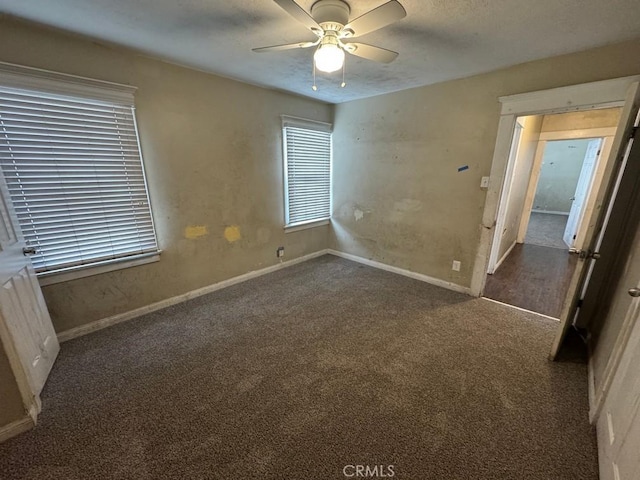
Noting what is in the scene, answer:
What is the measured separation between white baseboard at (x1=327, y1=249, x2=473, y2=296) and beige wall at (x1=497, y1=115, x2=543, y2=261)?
4.40ft

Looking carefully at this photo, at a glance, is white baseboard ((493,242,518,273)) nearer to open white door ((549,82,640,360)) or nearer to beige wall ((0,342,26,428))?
open white door ((549,82,640,360))

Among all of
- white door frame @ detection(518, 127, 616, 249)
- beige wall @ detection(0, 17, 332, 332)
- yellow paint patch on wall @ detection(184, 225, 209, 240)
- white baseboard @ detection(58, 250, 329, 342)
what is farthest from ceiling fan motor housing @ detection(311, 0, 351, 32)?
white door frame @ detection(518, 127, 616, 249)

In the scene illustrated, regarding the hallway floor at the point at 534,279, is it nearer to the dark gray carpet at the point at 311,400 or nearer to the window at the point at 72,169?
the dark gray carpet at the point at 311,400

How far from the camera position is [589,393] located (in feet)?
5.66

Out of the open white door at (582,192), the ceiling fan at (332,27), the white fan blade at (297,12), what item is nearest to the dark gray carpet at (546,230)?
the open white door at (582,192)

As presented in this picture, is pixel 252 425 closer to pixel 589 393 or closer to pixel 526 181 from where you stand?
pixel 589 393

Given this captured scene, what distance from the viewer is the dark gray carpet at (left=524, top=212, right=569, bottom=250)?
5.19 metres

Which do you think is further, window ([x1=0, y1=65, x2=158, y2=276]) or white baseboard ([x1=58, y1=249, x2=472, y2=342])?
white baseboard ([x1=58, y1=249, x2=472, y2=342])

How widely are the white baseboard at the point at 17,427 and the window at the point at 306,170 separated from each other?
2.93 meters

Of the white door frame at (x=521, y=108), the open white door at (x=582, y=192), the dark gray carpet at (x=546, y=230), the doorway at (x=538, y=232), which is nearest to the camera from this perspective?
the white door frame at (x=521, y=108)

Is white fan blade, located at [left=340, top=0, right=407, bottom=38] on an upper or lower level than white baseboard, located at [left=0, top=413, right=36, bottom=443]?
upper

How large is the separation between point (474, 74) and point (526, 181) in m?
2.87

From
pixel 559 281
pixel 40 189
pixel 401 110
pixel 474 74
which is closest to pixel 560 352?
pixel 559 281

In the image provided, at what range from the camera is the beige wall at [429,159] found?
2.37 metres
